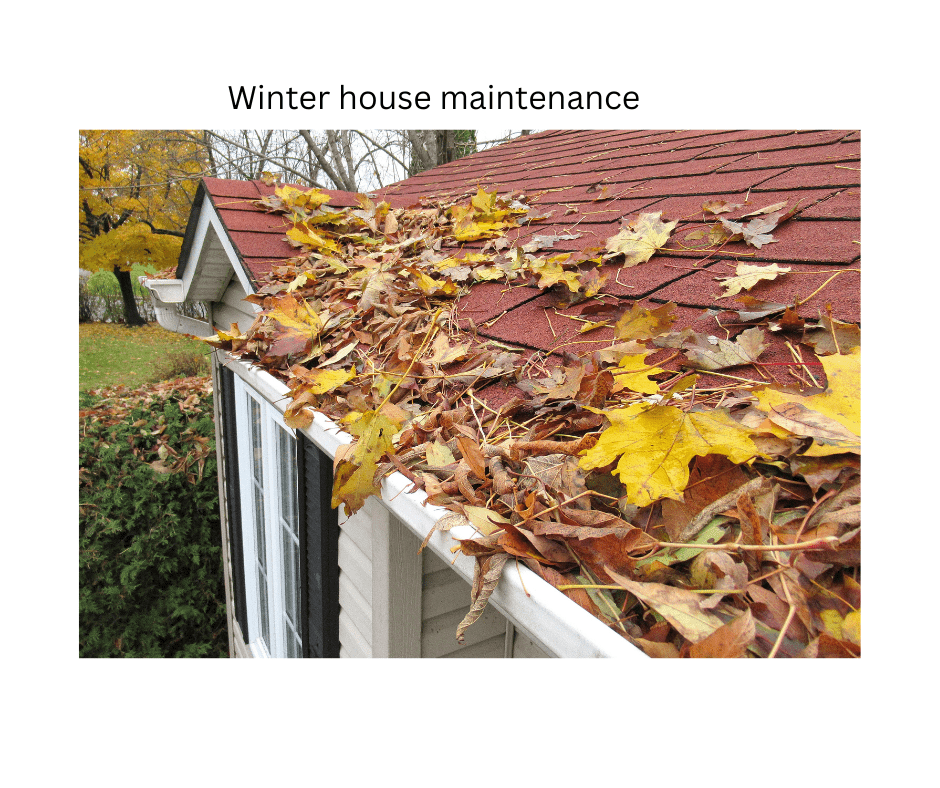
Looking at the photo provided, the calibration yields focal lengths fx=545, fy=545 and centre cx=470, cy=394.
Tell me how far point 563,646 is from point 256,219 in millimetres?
2955

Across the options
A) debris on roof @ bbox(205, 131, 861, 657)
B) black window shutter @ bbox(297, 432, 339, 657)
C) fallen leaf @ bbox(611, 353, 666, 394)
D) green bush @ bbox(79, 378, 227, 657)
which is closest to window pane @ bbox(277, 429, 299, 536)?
black window shutter @ bbox(297, 432, 339, 657)

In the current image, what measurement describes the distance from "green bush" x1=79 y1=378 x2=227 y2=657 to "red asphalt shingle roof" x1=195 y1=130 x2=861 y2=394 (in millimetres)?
3369

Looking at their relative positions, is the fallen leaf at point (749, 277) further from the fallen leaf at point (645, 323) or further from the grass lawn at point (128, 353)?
the grass lawn at point (128, 353)

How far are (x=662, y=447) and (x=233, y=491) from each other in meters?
3.96

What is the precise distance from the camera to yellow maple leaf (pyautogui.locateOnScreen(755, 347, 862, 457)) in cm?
74

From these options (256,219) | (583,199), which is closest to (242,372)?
(256,219)

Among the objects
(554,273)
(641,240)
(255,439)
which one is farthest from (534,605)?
(255,439)

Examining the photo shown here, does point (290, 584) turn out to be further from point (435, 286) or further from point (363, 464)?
point (363, 464)

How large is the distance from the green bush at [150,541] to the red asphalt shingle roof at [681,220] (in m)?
3.37

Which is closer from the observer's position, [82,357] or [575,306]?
[575,306]

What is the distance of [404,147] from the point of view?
1097cm

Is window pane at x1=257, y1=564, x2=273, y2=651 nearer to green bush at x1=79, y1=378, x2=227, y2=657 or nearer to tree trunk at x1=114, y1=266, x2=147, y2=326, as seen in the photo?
green bush at x1=79, y1=378, x2=227, y2=657

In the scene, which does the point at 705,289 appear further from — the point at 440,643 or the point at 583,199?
the point at 440,643

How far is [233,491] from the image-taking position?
4098 mm
